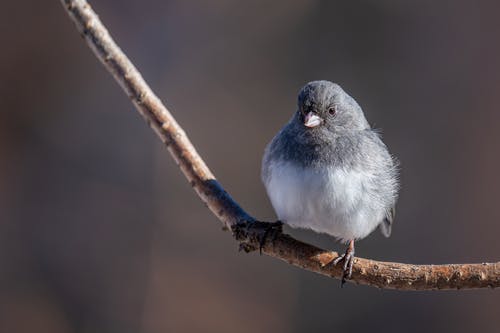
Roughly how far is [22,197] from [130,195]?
79 centimetres

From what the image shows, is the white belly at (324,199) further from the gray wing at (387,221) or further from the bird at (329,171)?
the gray wing at (387,221)

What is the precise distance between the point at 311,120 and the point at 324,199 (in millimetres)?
325

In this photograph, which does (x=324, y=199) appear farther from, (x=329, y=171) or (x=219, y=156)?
(x=219, y=156)

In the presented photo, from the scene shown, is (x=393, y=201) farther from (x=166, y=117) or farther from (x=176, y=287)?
(x=176, y=287)

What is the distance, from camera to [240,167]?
4.54 meters

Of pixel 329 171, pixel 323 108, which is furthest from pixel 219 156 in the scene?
pixel 329 171

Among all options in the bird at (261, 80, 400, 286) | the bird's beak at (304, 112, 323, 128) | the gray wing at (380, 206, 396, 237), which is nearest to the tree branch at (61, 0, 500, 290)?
the bird at (261, 80, 400, 286)

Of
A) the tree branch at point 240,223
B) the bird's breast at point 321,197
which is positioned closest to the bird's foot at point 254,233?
the tree branch at point 240,223

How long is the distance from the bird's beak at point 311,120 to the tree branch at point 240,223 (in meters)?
0.41

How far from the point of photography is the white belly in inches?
83.4

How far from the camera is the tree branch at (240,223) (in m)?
1.81

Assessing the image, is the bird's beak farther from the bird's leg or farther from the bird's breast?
the bird's leg

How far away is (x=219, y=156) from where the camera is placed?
4523 millimetres

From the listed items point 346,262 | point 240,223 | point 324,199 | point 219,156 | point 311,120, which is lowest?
point 346,262
